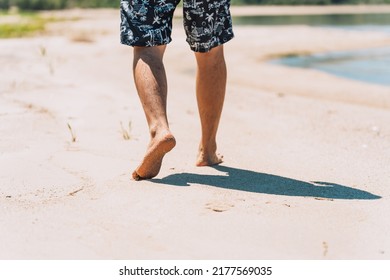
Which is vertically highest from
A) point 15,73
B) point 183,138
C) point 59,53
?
point 183,138

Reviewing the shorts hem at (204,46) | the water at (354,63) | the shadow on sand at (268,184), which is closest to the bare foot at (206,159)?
the shadow on sand at (268,184)

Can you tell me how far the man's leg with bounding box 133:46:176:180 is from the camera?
2834 mm

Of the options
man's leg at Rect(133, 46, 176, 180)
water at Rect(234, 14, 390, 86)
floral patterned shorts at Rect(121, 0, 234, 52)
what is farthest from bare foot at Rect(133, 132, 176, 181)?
water at Rect(234, 14, 390, 86)

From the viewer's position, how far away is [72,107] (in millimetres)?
4766

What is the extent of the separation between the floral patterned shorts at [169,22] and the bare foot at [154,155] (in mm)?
422

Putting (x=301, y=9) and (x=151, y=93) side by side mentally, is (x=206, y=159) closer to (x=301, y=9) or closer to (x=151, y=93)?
(x=151, y=93)

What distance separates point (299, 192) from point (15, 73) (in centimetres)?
417

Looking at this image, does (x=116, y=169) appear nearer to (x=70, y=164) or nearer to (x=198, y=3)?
(x=70, y=164)

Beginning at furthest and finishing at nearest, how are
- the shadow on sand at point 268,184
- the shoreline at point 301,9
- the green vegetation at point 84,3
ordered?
the green vegetation at point 84,3 → the shoreline at point 301,9 → the shadow on sand at point 268,184

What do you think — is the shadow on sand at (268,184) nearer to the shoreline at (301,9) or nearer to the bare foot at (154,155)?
the bare foot at (154,155)

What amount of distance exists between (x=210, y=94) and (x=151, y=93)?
403 millimetres

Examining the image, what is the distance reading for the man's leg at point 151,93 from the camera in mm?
2834

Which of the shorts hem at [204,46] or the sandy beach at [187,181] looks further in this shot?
the shorts hem at [204,46]
